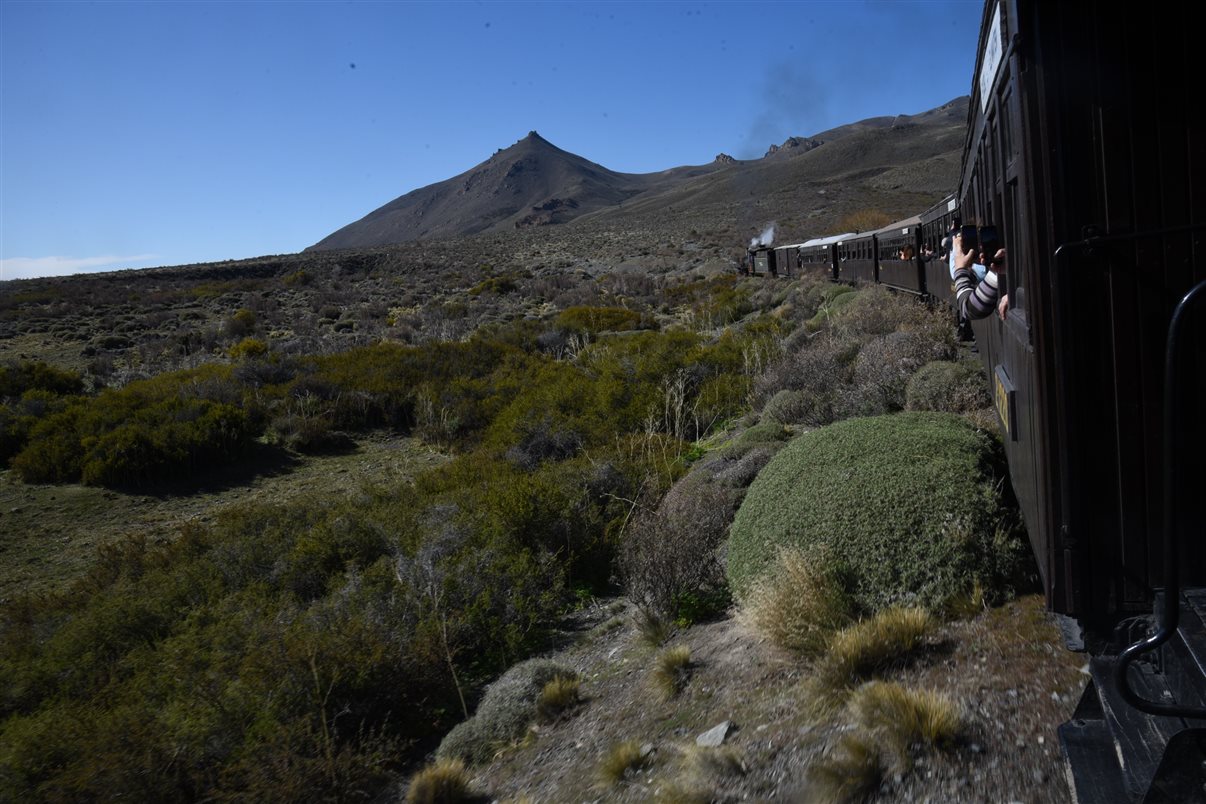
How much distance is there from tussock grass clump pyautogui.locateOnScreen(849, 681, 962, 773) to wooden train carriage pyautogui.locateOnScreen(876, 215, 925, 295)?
1098cm

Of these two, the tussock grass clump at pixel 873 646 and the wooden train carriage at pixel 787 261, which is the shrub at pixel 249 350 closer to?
the wooden train carriage at pixel 787 261

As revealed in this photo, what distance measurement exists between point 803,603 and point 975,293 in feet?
6.27

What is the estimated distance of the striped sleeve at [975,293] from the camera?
4.08m

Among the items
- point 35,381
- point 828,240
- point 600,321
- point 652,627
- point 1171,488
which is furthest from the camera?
point 828,240

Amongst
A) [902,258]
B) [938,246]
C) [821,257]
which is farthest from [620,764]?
[821,257]

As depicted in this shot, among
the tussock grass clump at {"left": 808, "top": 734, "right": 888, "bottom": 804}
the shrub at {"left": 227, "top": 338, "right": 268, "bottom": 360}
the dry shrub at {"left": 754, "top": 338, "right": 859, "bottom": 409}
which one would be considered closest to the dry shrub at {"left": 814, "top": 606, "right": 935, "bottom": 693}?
the tussock grass clump at {"left": 808, "top": 734, "right": 888, "bottom": 804}

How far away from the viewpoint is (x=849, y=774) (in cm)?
338

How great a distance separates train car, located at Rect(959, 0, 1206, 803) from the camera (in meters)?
2.78

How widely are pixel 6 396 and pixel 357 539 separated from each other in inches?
597

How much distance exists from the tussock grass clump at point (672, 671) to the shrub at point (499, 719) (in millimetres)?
850

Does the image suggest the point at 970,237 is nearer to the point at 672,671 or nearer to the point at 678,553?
the point at 672,671

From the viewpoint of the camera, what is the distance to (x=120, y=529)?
1179cm

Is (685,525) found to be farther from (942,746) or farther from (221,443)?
(221,443)

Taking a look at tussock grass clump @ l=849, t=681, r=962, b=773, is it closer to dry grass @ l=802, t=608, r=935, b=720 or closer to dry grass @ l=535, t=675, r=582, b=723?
dry grass @ l=802, t=608, r=935, b=720
